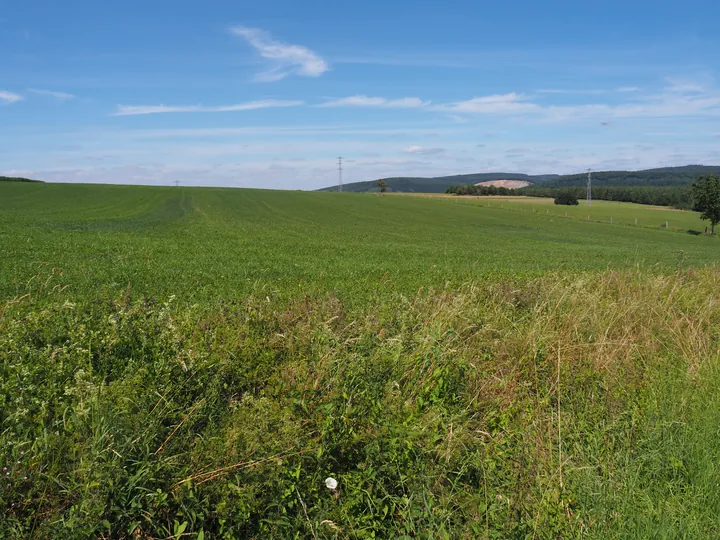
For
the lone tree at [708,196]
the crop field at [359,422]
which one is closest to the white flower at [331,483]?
the crop field at [359,422]

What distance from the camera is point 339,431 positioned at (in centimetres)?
485

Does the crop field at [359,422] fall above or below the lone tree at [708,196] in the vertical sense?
below

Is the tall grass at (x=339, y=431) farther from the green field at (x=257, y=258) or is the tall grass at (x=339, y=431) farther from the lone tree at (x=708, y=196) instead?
the lone tree at (x=708, y=196)

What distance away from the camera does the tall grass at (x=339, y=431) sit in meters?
4.01

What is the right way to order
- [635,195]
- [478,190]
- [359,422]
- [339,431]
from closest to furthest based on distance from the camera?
[339,431] < [359,422] < [635,195] < [478,190]

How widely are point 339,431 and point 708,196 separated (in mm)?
69617

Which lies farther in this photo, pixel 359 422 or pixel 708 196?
pixel 708 196

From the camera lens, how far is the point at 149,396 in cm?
489

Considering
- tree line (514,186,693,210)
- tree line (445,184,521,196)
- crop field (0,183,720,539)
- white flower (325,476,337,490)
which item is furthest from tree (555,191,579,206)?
white flower (325,476,337,490)

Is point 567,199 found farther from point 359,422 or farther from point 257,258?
point 359,422

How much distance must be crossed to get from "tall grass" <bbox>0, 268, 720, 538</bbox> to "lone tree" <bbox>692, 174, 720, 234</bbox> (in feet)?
211

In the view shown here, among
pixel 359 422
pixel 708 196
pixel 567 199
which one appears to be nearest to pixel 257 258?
pixel 359 422

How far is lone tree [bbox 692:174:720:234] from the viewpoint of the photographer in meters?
59.7

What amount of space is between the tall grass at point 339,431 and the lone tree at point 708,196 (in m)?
64.3
